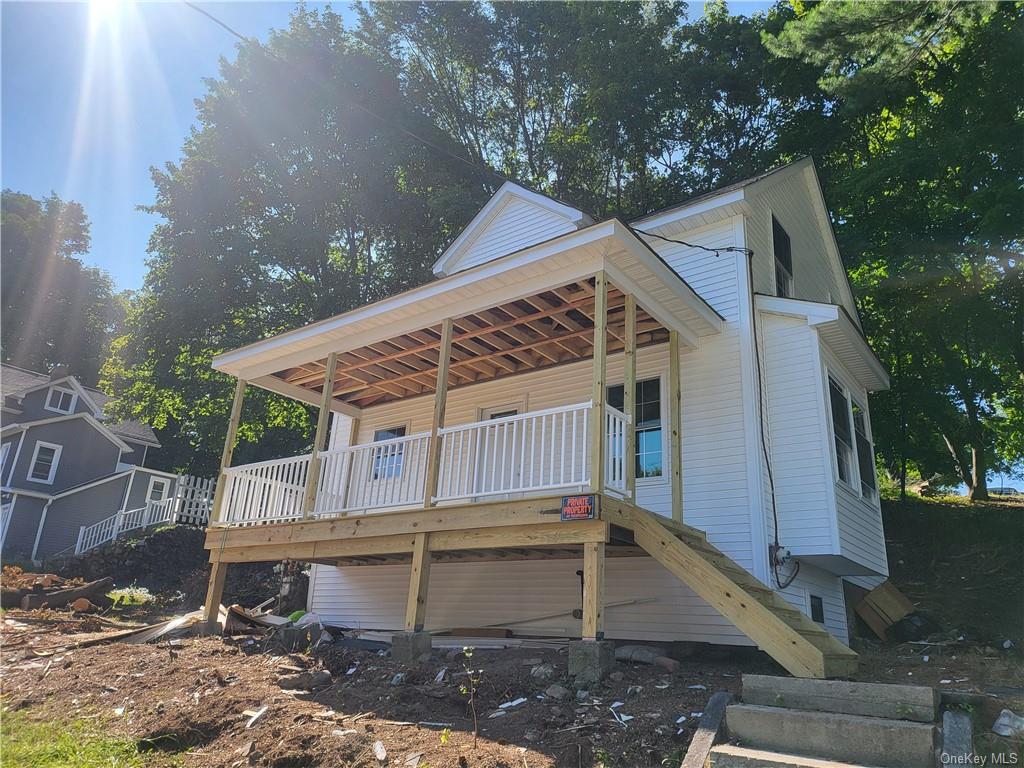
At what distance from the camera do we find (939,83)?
660 inches

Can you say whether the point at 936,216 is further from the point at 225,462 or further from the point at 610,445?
the point at 225,462

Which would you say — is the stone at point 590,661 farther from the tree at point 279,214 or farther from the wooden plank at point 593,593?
the tree at point 279,214

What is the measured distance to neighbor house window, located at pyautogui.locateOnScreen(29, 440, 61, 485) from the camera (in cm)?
2497

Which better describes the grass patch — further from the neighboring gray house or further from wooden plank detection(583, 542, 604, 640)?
the neighboring gray house

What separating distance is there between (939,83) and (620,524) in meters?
16.4

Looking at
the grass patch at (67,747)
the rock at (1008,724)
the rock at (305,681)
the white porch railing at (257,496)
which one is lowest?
the grass patch at (67,747)

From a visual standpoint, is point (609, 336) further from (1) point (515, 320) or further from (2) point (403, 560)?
(2) point (403, 560)

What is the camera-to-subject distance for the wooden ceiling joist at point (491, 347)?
8.73m

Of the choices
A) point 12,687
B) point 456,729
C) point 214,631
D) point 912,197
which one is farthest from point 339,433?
point 912,197

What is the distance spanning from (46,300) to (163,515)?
27527 millimetres

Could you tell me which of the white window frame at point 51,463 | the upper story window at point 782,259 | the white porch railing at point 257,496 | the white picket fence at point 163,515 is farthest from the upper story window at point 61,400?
the upper story window at point 782,259

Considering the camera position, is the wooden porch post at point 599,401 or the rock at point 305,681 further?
the wooden porch post at point 599,401

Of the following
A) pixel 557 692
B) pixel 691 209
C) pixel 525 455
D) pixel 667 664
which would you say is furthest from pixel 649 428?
pixel 557 692

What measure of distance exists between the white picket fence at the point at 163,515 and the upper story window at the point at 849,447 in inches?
774
